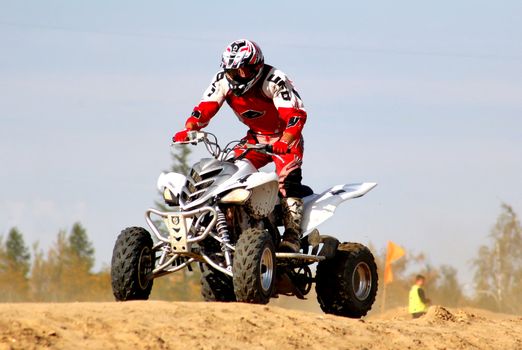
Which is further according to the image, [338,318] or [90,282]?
[90,282]

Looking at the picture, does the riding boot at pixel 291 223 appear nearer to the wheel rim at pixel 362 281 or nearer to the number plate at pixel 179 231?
the wheel rim at pixel 362 281

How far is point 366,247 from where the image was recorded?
559 inches

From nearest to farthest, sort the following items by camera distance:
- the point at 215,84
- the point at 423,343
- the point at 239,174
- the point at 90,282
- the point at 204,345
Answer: the point at 204,345
the point at 423,343
the point at 239,174
the point at 215,84
the point at 90,282

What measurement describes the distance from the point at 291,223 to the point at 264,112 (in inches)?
48.5

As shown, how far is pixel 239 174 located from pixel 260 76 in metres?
1.25

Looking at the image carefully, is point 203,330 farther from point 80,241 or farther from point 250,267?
point 80,241

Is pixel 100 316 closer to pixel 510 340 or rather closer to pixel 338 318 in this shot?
pixel 338 318

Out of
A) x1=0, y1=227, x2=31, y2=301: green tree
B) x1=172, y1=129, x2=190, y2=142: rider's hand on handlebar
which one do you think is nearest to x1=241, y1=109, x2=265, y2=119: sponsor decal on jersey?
x1=172, y1=129, x2=190, y2=142: rider's hand on handlebar

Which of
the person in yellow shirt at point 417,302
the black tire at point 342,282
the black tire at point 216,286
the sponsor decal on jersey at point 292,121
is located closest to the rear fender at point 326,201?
the black tire at point 342,282

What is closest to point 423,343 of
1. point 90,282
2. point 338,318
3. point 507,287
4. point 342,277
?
point 338,318

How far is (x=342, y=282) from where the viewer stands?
13641mm

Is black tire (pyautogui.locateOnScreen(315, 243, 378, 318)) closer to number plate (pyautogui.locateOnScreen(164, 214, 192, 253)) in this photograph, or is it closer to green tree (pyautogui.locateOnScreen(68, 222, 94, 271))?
number plate (pyautogui.locateOnScreen(164, 214, 192, 253))

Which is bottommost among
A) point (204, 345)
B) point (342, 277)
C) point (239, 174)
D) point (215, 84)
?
point (204, 345)

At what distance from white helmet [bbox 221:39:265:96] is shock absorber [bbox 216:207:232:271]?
1.59 meters
